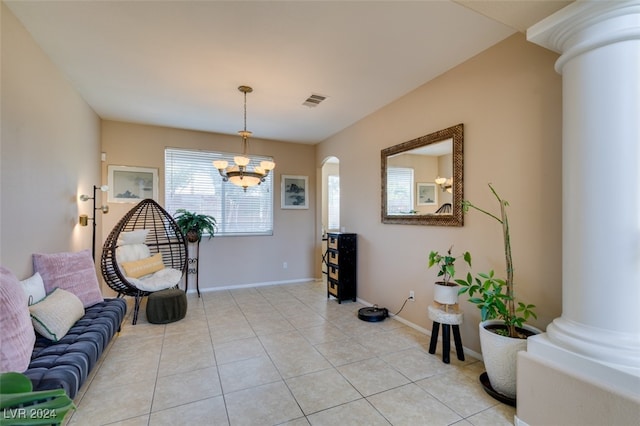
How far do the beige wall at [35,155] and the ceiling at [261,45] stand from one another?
0.22 metres

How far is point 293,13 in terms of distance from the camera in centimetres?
211

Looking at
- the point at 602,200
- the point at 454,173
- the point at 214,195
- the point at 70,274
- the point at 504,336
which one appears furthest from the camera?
the point at 214,195

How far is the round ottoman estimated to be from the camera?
11.5ft

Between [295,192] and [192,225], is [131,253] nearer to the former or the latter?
[192,225]

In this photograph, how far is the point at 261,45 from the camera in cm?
249

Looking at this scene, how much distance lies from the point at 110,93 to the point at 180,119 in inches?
40.0

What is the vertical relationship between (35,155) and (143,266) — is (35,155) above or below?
above

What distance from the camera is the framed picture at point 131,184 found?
4555 millimetres

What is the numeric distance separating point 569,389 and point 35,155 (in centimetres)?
411

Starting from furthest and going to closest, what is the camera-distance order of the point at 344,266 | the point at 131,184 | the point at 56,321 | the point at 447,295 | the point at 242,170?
1. the point at 131,184
2. the point at 344,266
3. the point at 242,170
4. the point at 447,295
5. the point at 56,321

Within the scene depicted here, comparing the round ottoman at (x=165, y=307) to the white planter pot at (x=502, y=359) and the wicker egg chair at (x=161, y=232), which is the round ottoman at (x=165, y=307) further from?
the white planter pot at (x=502, y=359)

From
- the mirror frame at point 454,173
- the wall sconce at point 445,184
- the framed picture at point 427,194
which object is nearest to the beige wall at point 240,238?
the mirror frame at point 454,173

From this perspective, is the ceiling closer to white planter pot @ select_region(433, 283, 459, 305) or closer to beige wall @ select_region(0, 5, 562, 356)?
beige wall @ select_region(0, 5, 562, 356)

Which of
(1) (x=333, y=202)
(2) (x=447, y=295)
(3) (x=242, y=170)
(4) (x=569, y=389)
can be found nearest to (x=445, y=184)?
(2) (x=447, y=295)
